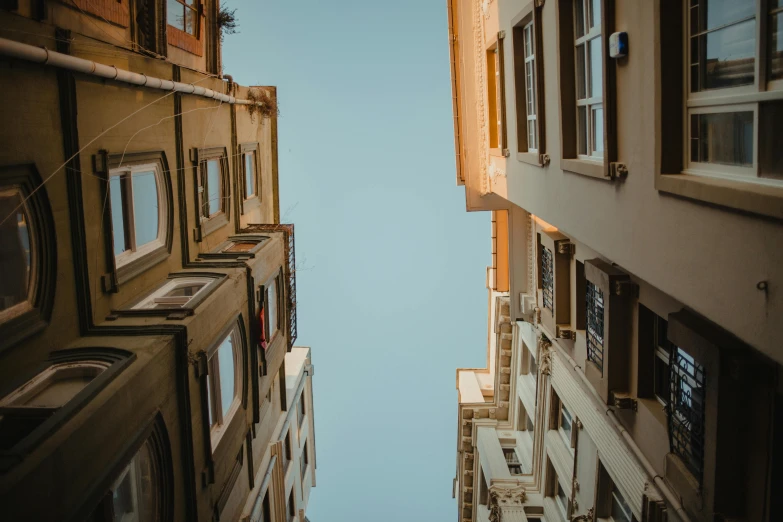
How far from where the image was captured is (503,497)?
19.2m

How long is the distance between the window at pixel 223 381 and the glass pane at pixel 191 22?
767cm

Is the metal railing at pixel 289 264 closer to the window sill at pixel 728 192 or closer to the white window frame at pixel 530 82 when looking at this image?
the white window frame at pixel 530 82

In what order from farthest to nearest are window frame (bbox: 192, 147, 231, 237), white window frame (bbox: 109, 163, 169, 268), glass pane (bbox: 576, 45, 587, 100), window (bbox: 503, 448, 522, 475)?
window (bbox: 503, 448, 522, 475) → window frame (bbox: 192, 147, 231, 237) → glass pane (bbox: 576, 45, 587, 100) → white window frame (bbox: 109, 163, 169, 268)

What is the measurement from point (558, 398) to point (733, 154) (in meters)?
13.1

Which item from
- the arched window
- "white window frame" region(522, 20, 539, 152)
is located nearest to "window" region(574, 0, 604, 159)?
"white window frame" region(522, 20, 539, 152)

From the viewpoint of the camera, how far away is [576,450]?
15.0 metres

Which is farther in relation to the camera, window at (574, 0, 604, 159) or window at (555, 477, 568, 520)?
window at (555, 477, 568, 520)

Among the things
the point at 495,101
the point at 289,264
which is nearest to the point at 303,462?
the point at 289,264

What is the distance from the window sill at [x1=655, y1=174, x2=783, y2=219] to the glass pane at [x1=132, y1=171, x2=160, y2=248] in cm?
933

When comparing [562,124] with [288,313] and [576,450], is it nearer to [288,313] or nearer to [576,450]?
[576,450]

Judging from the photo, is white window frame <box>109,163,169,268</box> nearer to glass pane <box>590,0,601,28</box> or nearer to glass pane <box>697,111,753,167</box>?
glass pane <box>590,0,601,28</box>

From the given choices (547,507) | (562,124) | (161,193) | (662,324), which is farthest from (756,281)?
(547,507)

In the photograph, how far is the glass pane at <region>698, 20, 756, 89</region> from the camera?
5.68m

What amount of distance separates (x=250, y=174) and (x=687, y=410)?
15.4 metres
